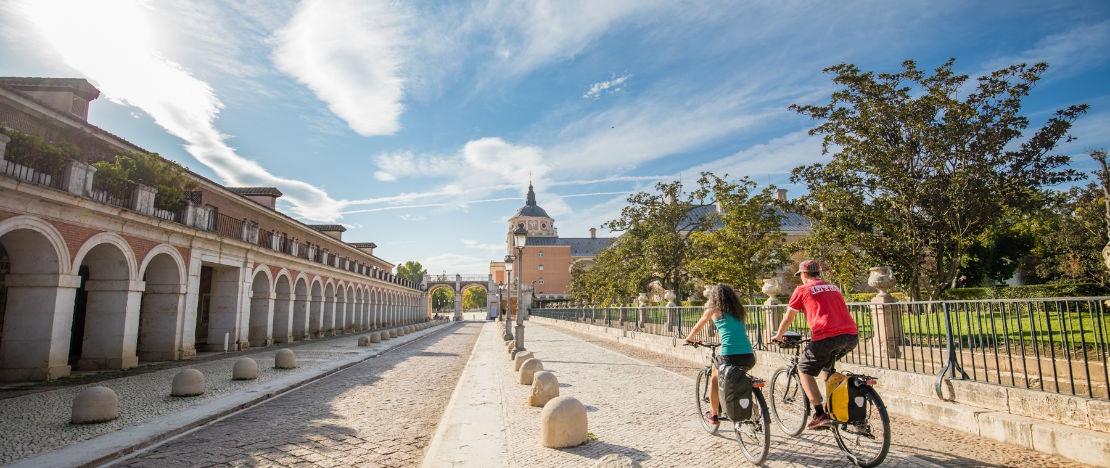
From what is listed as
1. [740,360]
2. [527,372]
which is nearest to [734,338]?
[740,360]

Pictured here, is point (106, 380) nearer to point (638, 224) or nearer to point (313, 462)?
point (313, 462)

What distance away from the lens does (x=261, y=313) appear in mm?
22391

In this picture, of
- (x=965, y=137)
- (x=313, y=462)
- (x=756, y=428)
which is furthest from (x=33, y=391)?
(x=965, y=137)

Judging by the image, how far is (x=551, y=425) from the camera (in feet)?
16.8

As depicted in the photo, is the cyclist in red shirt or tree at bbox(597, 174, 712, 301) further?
tree at bbox(597, 174, 712, 301)

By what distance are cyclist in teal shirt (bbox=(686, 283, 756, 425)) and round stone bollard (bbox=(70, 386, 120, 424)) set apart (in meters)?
7.59

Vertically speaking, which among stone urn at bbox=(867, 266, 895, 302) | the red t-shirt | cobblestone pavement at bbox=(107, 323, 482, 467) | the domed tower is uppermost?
the domed tower

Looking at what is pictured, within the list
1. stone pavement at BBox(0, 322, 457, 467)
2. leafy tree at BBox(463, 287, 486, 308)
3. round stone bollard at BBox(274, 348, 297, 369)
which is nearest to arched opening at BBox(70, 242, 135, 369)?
stone pavement at BBox(0, 322, 457, 467)

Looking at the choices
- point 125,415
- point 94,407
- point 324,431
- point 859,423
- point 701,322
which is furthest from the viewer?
point 125,415

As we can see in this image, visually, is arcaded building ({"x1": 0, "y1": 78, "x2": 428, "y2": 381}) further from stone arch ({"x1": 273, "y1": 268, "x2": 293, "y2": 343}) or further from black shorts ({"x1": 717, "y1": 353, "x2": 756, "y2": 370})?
black shorts ({"x1": 717, "y1": 353, "x2": 756, "y2": 370})

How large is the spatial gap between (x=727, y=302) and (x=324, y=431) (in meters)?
5.02

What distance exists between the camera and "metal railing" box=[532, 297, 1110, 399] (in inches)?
211

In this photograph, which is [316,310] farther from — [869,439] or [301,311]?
[869,439]

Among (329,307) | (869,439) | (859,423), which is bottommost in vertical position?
(869,439)
